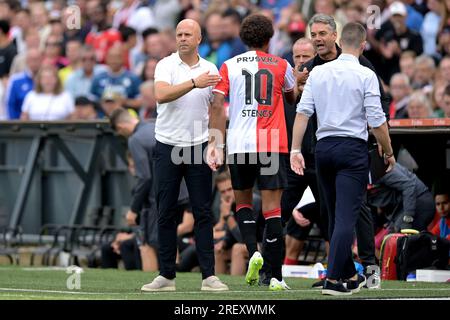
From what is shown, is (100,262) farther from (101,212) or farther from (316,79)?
(316,79)

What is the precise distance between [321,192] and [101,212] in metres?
7.68

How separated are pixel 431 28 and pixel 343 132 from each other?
27.3 ft

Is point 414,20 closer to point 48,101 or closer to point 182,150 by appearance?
point 48,101

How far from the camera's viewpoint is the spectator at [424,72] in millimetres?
17672

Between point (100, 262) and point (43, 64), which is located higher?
point (43, 64)

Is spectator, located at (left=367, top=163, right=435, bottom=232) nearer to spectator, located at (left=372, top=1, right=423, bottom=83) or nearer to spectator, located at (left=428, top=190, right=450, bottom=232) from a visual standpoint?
spectator, located at (left=428, top=190, right=450, bottom=232)

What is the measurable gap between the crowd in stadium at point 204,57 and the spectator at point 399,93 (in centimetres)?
2

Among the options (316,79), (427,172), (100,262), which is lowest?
(100,262)

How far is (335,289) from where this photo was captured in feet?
35.9

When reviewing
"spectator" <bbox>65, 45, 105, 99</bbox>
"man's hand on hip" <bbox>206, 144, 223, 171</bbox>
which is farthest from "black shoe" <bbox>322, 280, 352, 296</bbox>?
"spectator" <bbox>65, 45, 105, 99</bbox>

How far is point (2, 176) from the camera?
19.8m
